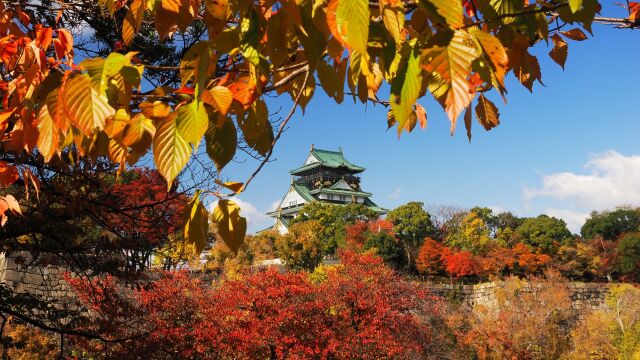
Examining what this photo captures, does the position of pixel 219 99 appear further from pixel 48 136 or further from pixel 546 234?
pixel 546 234

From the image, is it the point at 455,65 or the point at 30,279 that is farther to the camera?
the point at 30,279

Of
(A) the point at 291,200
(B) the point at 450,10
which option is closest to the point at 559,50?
(B) the point at 450,10

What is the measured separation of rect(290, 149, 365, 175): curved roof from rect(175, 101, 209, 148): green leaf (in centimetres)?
3330

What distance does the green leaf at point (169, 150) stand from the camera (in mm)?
820

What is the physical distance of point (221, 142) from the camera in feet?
3.02

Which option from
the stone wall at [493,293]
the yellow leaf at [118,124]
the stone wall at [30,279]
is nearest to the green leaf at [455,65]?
the yellow leaf at [118,124]

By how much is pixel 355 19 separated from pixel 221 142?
0.36m

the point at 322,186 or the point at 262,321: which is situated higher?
the point at 322,186

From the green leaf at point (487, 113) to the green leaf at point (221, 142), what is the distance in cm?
64

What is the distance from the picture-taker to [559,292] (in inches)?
687

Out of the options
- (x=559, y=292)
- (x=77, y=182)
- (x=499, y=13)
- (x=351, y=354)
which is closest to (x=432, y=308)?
(x=559, y=292)

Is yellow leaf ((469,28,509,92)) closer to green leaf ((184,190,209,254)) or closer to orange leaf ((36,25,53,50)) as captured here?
green leaf ((184,190,209,254))

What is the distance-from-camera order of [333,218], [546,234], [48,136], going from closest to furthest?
[48,136] < [546,234] < [333,218]

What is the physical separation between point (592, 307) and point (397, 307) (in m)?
12.3
